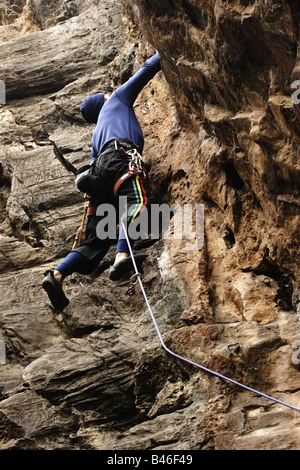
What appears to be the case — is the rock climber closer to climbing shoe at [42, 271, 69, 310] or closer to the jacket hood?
climbing shoe at [42, 271, 69, 310]

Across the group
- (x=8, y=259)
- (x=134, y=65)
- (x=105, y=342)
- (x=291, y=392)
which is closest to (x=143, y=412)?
(x=105, y=342)

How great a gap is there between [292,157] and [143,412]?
7.88ft

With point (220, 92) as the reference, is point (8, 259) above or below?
below

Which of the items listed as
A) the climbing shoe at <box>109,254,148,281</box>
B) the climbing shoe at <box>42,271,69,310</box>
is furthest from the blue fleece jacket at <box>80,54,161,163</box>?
the climbing shoe at <box>42,271,69,310</box>

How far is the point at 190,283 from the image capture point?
5.85m

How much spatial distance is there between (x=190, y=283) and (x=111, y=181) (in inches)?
65.1

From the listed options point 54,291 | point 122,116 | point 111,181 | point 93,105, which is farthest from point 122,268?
point 93,105

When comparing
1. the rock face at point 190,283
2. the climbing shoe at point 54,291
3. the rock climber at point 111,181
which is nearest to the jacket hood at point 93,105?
the rock climber at point 111,181

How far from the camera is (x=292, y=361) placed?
4871 mm

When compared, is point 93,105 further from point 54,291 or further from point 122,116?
point 54,291

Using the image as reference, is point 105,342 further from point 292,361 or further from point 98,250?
point 292,361

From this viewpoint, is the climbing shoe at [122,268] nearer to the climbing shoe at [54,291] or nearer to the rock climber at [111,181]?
the rock climber at [111,181]

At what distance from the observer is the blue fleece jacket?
7.21 metres

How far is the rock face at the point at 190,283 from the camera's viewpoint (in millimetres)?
4754
